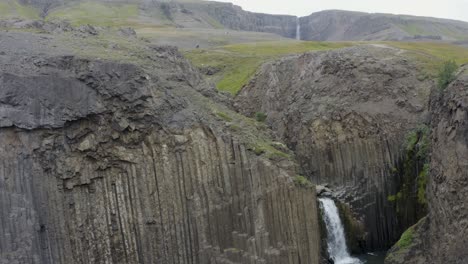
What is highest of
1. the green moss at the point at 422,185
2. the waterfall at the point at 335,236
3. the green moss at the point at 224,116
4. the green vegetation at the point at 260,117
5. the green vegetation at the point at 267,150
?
the green moss at the point at 224,116

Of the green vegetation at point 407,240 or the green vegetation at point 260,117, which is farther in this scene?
the green vegetation at point 260,117

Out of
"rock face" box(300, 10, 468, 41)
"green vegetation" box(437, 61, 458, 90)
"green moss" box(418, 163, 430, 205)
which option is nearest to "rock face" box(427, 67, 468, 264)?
"green vegetation" box(437, 61, 458, 90)

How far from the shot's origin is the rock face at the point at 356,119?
30.8 m

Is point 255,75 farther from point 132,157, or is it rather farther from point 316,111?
point 132,157

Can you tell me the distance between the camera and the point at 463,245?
20.2 metres

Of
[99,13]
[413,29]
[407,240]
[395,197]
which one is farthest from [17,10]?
[407,240]

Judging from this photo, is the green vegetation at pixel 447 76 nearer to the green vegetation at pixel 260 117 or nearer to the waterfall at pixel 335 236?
the waterfall at pixel 335 236

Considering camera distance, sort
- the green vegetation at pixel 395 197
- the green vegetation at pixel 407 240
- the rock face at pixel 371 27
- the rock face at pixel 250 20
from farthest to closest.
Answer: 1. the rock face at pixel 250 20
2. the rock face at pixel 371 27
3. the green vegetation at pixel 395 197
4. the green vegetation at pixel 407 240

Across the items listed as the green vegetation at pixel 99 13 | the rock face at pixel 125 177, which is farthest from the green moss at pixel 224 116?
the green vegetation at pixel 99 13

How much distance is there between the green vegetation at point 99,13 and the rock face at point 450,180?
81.2 m

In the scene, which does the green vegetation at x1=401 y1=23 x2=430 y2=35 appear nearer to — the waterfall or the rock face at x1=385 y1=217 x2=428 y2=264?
the waterfall

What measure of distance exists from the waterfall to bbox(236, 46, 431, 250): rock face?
6.59 feet

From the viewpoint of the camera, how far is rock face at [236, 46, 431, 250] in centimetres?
3081

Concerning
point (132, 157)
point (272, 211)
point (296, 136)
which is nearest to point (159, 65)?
point (132, 157)
